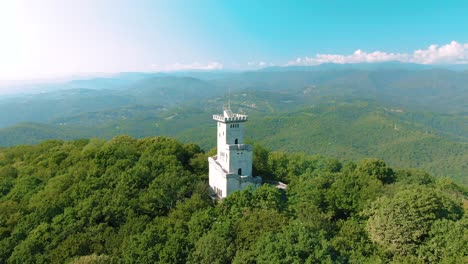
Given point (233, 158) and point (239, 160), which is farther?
point (239, 160)

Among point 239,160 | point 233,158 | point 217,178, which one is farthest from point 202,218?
point 239,160

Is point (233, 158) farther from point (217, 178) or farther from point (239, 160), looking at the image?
point (217, 178)

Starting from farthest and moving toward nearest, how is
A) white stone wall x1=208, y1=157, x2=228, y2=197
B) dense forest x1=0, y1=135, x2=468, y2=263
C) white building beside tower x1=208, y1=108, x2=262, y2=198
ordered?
white building beside tower x1=208, y1=108, x2=262, y2=198, white stone wall x1=208, y1=157, x2=228, y2=197, dense forest x1=0, y1=135, x2=468, y2=263

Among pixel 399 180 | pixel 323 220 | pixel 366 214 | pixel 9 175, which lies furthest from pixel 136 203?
pixel 399 180

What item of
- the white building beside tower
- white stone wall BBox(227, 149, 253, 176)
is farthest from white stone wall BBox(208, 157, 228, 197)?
white stone wall BBox(227, 149, 253, 176)

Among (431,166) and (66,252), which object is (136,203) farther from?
(431,166)

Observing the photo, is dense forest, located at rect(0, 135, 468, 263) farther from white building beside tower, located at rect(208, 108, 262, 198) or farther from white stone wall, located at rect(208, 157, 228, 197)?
white building beside tower, located at rect(208, 108, 262, 198)

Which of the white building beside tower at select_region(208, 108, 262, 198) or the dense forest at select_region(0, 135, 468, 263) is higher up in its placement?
the white building beside tower at select_region(208, 108, 262, 198)
